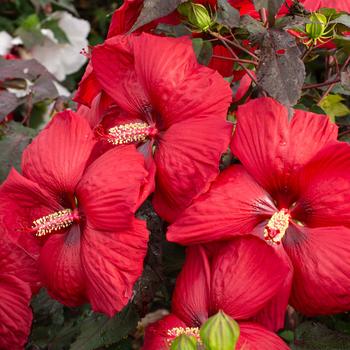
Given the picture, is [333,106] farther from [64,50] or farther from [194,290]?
[64,50]

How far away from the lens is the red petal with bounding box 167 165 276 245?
71cm

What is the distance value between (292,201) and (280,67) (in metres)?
0.14

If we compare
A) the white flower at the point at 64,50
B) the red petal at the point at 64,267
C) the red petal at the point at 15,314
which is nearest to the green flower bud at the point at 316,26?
the red petal at the point at 64,267

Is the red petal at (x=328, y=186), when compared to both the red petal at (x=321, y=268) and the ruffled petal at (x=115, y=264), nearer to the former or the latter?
the red petal at (x=321, y=268)

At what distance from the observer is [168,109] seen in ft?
2.48

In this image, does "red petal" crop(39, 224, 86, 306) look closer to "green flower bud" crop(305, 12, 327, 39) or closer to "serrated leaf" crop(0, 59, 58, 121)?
"green flower bud" crop(305, 12, 327, 39)

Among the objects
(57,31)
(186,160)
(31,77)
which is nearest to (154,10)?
(186,160)

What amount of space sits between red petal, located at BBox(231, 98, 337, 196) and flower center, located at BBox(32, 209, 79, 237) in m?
0.19

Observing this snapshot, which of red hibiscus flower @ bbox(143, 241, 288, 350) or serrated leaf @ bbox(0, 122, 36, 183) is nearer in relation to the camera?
red hibiscus flower @ bbox(143, 241, 288, 350)

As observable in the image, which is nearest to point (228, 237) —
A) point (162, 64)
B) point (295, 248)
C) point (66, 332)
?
point (295, 248)

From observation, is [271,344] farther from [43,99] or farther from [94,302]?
[43,99]

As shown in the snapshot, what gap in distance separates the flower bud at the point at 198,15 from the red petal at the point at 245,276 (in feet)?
0.75

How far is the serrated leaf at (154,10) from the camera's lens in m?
0.76

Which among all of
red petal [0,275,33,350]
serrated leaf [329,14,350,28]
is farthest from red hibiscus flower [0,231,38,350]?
serrated leaf [329,14,350,28]
